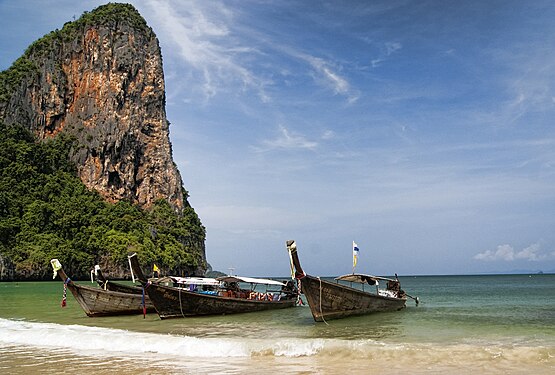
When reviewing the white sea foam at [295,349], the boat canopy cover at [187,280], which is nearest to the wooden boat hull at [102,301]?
the boat canopy cover at [187,280]

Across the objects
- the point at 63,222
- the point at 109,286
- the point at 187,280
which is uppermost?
the point at 63,222

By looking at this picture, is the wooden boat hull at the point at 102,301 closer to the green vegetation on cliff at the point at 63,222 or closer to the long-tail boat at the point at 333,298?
the long-tail boat at the point at 333,298

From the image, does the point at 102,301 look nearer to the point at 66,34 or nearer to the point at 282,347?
the point at 282,347

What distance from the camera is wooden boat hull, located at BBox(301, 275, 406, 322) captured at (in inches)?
712

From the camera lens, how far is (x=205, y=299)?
21.6 meters

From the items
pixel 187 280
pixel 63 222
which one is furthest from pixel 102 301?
pixel 63 222

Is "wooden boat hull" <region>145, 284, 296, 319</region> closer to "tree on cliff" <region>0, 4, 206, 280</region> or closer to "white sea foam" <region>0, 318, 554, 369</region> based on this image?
"white sea foam" <region>0, 318, 554, 369</region>

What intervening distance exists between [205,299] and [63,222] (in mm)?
65545

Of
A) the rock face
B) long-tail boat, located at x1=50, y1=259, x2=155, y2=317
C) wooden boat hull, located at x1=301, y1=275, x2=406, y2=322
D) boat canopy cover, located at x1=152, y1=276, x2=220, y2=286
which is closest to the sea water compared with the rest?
wooden boat hull, located at x1=301, y1=275, x2=406, y2=322

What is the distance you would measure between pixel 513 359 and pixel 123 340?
33.5 feet

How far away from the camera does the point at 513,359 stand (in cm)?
1154

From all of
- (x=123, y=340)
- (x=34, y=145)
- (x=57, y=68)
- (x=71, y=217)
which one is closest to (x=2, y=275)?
(x=71, y=217)

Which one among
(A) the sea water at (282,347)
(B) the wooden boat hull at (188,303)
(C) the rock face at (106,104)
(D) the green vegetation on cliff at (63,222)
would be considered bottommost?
(A) the sea water at (282,347)

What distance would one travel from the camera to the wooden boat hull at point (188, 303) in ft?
66.1
